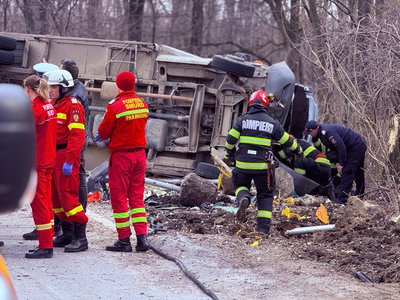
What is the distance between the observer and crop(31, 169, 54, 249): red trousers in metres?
8.01

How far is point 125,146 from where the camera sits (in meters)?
8.42

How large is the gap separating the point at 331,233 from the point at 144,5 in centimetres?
2234

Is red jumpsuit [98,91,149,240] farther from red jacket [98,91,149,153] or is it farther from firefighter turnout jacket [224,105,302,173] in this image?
firefighter turnout jacket [224,105,302,173]

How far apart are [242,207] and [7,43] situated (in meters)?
7.72

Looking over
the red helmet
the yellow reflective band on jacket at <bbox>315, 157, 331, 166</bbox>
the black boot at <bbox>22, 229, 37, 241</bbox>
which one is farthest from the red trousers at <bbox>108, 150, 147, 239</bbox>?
the yellow reflective band on jacket at <bbox>315, 157, 331, 166</bbox>

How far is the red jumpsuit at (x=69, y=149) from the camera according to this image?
27.5ft

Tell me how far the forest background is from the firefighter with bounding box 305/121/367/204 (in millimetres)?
200

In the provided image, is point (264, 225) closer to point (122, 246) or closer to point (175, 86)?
point (122, 246)

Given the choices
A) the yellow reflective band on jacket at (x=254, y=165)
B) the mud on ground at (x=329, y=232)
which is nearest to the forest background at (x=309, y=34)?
the mud on ground at (x=329, y=232)

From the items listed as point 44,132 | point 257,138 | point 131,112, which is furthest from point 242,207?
point 44,132

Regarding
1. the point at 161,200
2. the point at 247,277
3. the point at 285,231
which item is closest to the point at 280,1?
the point at 161,200

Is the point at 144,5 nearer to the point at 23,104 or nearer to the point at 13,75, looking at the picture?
the point at 13,75

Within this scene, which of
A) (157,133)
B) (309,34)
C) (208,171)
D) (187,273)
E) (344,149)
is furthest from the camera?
(309,34)

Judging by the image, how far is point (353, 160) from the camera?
13133 millimetres
